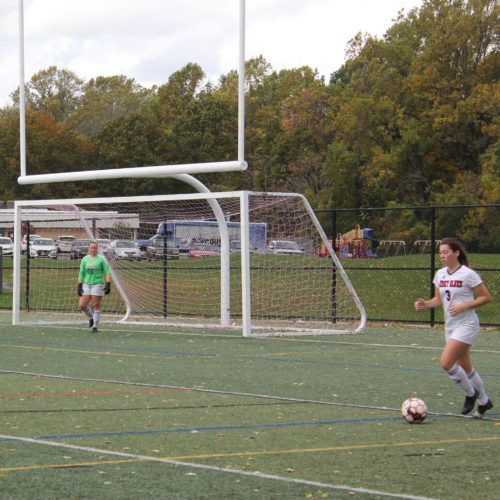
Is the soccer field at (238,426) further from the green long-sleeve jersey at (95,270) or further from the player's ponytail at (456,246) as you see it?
the green long-sleeve jersey at (95,270)

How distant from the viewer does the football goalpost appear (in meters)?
21.4

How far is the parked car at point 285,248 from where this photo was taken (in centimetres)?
2352

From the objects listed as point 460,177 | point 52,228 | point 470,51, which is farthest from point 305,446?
point 470,51

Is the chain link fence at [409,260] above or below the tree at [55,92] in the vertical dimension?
below

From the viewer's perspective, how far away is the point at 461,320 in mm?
10375

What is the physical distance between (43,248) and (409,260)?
11.1 metres

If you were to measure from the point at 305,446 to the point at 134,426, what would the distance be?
67.2 inches

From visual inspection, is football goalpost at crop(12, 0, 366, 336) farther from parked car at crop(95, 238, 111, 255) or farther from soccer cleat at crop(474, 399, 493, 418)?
soccer cleat at crop(474, 399, 493, 418)

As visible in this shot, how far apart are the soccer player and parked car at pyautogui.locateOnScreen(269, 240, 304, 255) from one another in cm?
1291

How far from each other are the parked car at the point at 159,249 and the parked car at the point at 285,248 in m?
3.60

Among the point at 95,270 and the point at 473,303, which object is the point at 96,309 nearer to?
the point at 95,270

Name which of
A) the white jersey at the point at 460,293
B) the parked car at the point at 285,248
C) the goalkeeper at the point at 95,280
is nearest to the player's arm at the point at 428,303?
the white jersey at the point at 460,293

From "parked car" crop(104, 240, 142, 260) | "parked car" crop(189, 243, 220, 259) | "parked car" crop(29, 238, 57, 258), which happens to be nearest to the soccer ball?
"parked car" crop(189, 243, 220, 259)

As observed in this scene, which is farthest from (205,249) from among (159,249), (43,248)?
(43,248)
